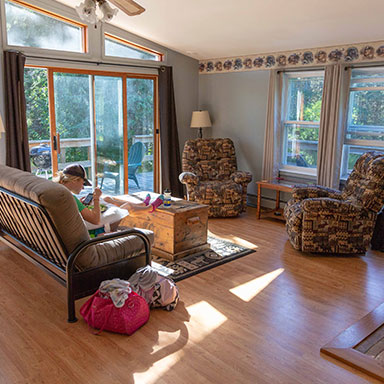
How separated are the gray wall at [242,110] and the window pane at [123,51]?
113cm

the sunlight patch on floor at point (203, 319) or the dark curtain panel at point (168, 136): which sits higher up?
the dark curtain panel at point (168, 136)

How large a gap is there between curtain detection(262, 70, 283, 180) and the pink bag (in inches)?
147

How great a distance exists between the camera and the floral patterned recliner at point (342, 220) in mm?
4234

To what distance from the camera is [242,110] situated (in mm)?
6523

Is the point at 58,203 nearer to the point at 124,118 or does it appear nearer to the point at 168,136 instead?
the point at 124,118

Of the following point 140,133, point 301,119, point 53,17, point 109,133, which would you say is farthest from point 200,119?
point 53,17

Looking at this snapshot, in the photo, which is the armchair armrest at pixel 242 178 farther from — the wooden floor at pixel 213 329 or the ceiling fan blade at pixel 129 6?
the ceiling fan blade at pixel 129 6

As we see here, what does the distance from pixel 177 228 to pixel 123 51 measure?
318cm

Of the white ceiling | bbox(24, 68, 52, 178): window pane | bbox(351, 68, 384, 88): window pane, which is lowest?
bbox(24, 68, 52, 178): window pane

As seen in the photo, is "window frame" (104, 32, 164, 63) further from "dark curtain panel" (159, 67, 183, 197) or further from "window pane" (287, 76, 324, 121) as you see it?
"window pane" (287, 76, 324, 121)

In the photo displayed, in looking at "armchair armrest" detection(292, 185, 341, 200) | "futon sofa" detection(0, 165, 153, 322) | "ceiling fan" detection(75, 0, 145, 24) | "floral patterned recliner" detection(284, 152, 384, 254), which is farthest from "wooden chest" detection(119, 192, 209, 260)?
"ceiling fan" detection(75, 0, 145, 24)

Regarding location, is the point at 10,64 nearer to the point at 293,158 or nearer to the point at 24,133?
the point at 24,133

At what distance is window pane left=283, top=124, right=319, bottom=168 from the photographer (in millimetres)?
5894

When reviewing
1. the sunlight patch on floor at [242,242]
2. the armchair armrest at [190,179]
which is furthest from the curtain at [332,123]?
the armchair armrest at [190,179]
